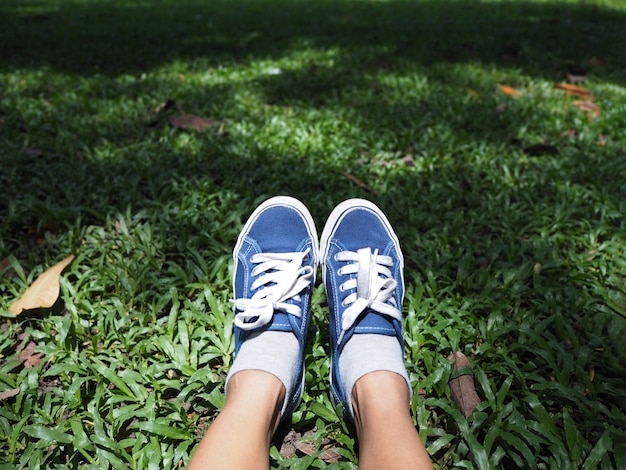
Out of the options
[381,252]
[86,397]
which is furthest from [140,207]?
[381,252]

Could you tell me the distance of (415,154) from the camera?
2.88 m

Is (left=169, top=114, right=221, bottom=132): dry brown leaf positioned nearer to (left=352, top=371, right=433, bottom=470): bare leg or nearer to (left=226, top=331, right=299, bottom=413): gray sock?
(left=226, top=331, right=299, bottom=413): gray sock

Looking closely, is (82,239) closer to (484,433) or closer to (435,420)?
(435,420)

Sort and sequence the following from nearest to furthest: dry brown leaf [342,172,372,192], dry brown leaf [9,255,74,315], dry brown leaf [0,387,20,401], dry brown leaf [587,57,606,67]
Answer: dry brown leaf [0,387,20,401] < dry brown leaf [9,255,74,315] < dry brown leaf [342,172,372,192] < dry brown leaf [587,57,606,67]

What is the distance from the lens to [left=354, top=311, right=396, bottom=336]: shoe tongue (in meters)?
1.49

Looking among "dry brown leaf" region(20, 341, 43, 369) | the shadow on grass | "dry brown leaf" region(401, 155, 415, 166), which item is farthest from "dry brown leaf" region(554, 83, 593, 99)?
"dry brown leaf" region(20, 341, 43, 369)

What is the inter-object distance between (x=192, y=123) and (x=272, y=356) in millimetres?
2210

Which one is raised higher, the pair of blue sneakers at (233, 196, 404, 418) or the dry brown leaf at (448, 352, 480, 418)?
the pair of blue sneakers at (233, 196, 404, 418)

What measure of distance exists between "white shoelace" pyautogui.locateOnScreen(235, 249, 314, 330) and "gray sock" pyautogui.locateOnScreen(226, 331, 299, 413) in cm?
5

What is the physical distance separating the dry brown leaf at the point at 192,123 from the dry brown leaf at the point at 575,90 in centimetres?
298

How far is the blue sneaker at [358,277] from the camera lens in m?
1.49

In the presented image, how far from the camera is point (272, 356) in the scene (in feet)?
4.49

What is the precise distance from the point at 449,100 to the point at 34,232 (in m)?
3.02

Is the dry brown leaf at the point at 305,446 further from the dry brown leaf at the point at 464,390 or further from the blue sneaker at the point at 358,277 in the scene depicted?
the dry brown leaf at the point at 464,390
